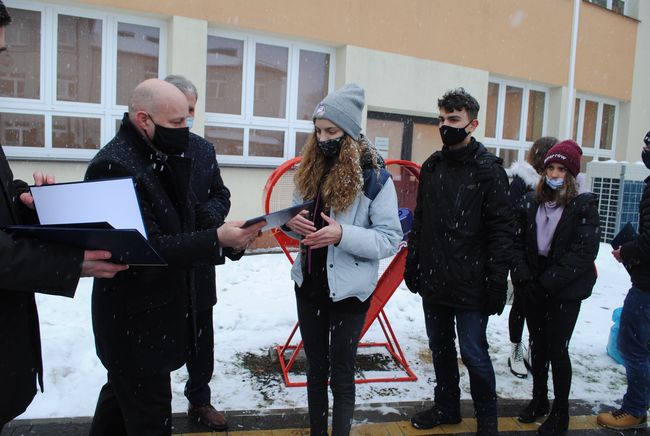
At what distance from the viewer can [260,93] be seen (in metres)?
8.47

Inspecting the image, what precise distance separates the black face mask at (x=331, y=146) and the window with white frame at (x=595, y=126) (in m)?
11.3

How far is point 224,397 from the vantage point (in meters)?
3.69

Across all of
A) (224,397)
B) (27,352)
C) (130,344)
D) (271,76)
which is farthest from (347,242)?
(271,76)

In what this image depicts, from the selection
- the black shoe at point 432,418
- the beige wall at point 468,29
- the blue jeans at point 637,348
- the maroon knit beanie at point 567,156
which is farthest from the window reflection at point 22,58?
the blue jeans at point 637,348

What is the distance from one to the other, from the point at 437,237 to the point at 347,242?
0.82 m

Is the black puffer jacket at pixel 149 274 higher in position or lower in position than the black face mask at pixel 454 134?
lower

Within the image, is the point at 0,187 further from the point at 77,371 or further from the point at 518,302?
the point at 518,302

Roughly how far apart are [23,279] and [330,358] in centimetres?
174

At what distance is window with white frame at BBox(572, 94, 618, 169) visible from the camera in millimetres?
12430

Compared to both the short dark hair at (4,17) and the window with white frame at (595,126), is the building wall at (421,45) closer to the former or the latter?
the window with white frame at (595,126)

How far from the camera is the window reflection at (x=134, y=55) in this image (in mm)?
7406

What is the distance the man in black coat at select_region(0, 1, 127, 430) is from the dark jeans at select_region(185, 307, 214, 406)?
1.31m

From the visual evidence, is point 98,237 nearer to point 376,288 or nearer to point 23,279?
point 23,279

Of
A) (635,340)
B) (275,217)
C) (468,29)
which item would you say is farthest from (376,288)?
(468,29)
